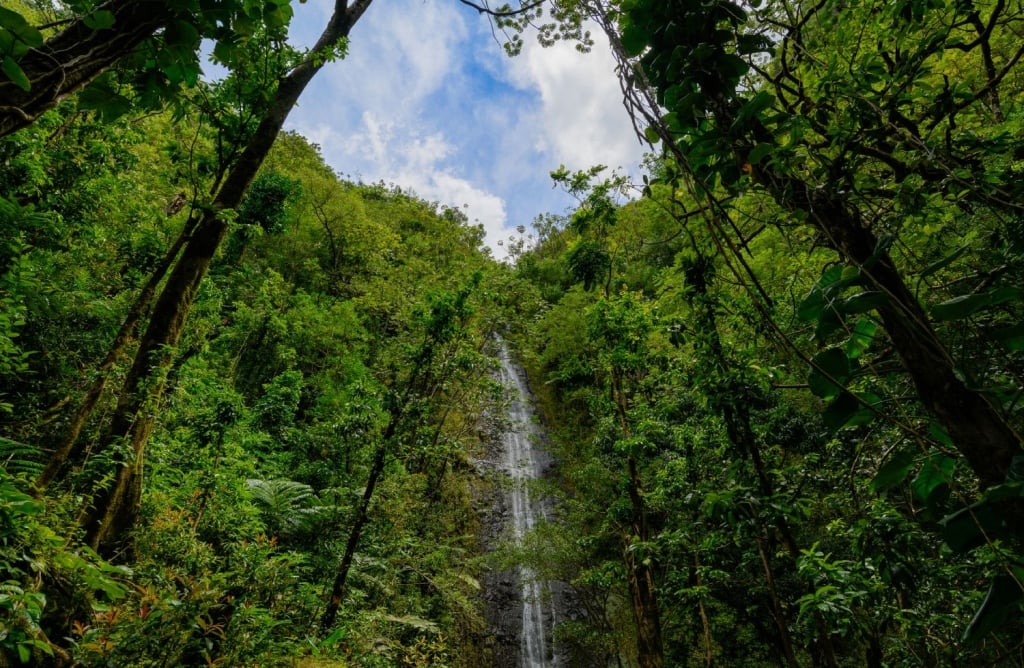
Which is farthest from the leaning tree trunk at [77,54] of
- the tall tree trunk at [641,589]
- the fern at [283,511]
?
the fern at [283,511]

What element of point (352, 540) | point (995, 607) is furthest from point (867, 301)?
point (352, 540)

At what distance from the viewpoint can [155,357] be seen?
3162 millimetres

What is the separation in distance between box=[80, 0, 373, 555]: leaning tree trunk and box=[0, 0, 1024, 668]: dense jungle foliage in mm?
24

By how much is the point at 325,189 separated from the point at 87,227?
1151 cm

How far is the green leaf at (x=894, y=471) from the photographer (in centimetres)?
83

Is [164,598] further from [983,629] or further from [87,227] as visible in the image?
[87,227]

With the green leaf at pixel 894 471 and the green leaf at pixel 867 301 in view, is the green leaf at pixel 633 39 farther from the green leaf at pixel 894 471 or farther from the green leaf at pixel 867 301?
the green leaf at pixel 894 471

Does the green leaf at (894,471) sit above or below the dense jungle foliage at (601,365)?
below

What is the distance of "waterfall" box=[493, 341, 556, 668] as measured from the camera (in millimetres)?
9414

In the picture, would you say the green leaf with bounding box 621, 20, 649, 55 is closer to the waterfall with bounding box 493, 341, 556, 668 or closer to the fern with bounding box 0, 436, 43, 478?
the fern with bounding box 0, 436, 43, 478

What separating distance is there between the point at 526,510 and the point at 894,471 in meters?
13.0

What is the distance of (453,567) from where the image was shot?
932 cm

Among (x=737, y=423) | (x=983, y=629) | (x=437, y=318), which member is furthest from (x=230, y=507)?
(x=983, y=629)

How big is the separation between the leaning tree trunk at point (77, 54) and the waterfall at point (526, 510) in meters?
6.62
